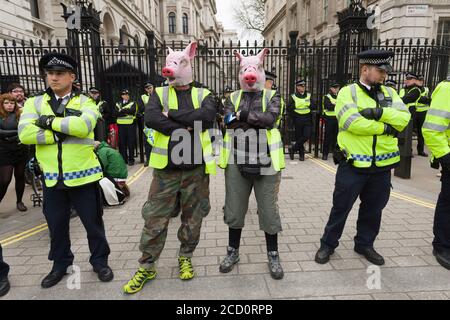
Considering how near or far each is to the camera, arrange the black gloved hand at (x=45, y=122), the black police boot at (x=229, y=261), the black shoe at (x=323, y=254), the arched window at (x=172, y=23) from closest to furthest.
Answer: the black gloved hand at (x=45, y=122) < the black police boot at (x=229, y=261) < the black shoe at (x=323, y=254) < the arched window at (x=172, y=23)

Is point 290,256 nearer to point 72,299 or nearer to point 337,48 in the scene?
point 72,299

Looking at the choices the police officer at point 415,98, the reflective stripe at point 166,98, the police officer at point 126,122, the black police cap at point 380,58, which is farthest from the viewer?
the police officer at point 415,98

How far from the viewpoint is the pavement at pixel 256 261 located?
9.74 ft

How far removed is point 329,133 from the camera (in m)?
8.91

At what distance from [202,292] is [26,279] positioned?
6.09 feet

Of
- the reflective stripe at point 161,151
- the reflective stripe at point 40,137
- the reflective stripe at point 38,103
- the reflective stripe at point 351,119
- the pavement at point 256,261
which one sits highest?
the reflective stripe at point 38,103

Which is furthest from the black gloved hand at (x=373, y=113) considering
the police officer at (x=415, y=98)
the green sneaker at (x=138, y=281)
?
the police officer at (x=415, y=98)

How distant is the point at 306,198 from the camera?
5.78 m

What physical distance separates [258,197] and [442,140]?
1913 mm

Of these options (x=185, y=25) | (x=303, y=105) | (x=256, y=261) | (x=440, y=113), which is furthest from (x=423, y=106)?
(x=185, y=25)

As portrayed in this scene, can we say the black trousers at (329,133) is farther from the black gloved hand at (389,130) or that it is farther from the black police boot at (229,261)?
the black police boot at (229,261)

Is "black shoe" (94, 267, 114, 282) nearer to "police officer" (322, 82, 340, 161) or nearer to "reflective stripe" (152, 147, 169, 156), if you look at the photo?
"reflective stripe" (152, 147, 169, 156)

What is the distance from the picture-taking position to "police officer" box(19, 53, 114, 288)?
285 cm

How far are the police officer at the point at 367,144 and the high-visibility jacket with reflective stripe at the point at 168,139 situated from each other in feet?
4.58
